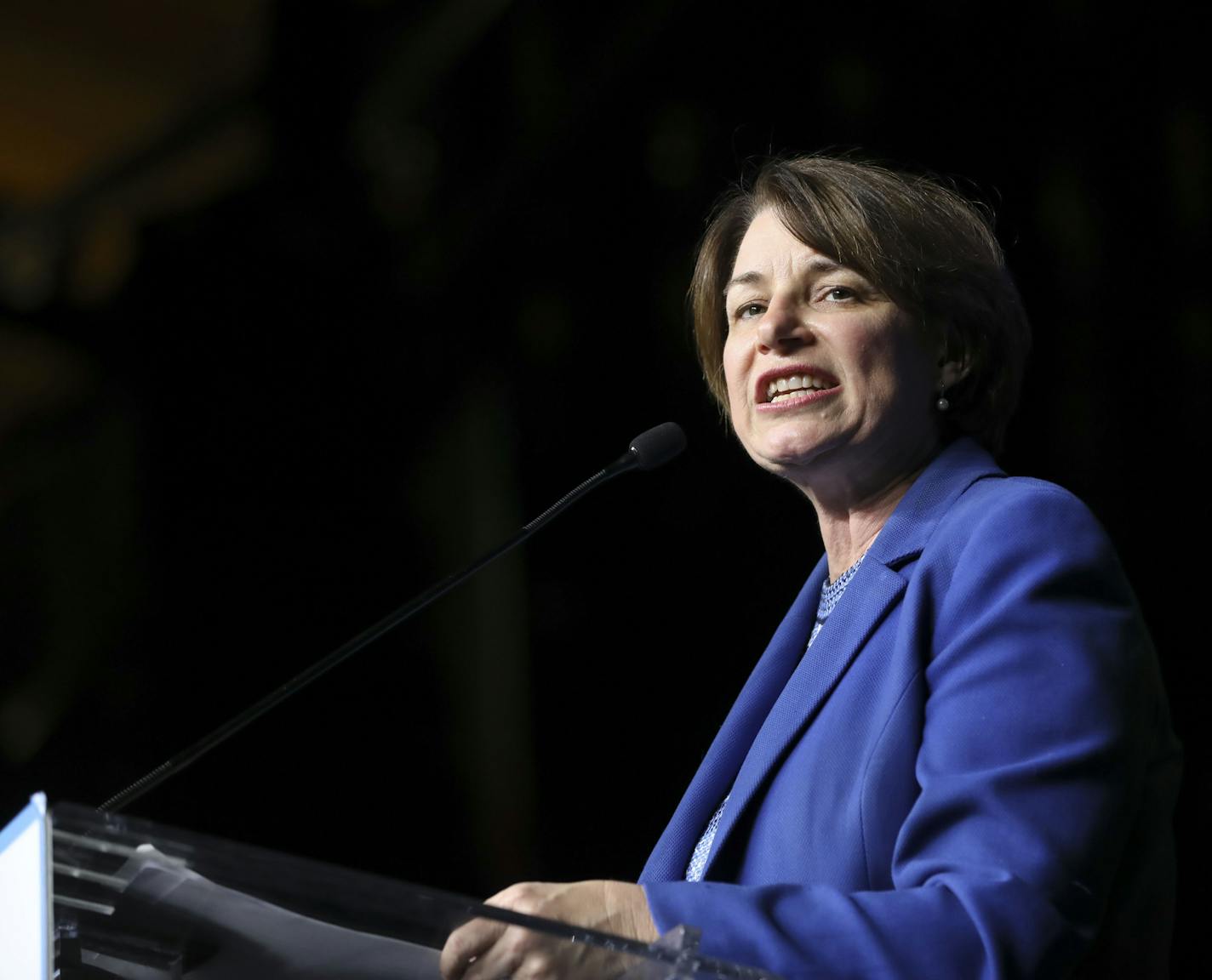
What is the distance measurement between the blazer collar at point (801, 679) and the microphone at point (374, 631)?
28 centimetres

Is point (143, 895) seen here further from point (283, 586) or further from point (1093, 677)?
point (283, 586)

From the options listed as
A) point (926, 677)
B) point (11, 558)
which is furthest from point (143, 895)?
point (11, 558)

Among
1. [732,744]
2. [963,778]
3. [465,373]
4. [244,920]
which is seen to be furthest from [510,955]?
[465,373]

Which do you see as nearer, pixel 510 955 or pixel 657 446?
pixel 510 955

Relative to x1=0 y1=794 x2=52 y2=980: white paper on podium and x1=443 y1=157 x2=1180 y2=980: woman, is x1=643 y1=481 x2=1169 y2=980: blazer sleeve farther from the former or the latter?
x1=0 y1=794 x2=52 y2=980: white paper on podium

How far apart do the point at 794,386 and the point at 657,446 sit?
0.19 m

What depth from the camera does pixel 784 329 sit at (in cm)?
161

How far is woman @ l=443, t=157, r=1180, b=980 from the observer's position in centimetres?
99

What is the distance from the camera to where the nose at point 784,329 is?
1608mm

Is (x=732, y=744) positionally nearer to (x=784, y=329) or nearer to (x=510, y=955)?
(x=784, y=329)

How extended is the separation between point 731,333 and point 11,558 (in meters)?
1.40

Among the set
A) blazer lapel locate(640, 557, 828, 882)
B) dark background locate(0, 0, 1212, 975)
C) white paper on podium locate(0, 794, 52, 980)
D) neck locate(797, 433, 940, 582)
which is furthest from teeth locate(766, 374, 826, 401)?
white paper on podium locate(0, 794, 52, 980)

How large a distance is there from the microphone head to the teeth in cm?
13

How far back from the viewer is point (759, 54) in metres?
2.65
